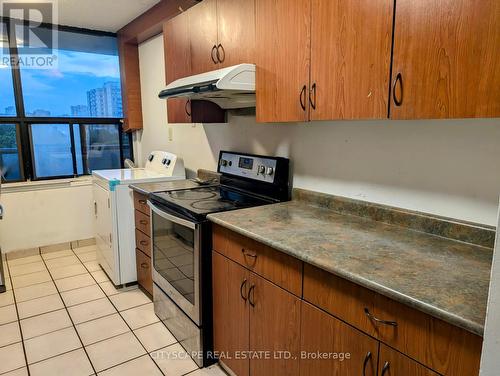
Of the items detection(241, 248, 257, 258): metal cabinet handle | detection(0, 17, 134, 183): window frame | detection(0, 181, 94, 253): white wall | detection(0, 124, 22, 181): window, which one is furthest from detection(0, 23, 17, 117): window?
detection(241, 248, 257, 258): metal cabinet handle

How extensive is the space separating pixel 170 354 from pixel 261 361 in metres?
0.74

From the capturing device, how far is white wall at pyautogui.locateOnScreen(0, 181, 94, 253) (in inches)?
133

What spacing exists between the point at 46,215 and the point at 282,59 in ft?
10.2

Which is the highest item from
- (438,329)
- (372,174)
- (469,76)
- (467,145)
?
(469,76)

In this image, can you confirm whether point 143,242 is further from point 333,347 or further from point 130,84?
point 130,84

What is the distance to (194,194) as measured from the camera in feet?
7.32

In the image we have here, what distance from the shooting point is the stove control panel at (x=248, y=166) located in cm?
204

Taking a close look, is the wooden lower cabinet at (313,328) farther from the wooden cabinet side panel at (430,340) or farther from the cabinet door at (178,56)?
the cabinet door at (178,56)

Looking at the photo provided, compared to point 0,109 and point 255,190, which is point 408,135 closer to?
point 255,190

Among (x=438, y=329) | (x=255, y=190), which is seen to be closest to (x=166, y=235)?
(x=255, y=190)

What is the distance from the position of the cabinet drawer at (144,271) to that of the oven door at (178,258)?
0.84 ft

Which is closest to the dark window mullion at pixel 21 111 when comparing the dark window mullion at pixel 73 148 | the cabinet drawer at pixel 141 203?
the dark window mullion at pixel 73 148

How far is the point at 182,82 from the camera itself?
2.03 metres

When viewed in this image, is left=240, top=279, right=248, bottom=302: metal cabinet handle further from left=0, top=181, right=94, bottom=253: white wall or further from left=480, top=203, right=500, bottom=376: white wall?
left=0, top=181, right=94, bottom=253: white wall
